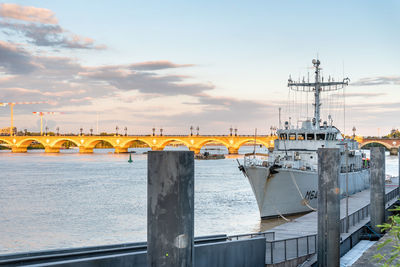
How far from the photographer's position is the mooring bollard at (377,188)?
24750mm

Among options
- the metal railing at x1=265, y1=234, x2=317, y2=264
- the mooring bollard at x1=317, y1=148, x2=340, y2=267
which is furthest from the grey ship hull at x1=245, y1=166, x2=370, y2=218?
the mooring bollard at x1=317, y1=148, x2=340, y2=267

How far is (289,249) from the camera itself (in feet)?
59.1

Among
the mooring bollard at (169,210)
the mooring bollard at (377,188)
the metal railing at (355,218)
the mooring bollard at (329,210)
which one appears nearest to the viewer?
the mooring bollard at (169,210)

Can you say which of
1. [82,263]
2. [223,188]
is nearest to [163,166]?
[82,263]

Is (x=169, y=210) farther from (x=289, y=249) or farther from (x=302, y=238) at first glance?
(x=302, y=238)

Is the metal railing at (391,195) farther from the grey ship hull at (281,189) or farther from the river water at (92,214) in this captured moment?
the river water at (92,214)

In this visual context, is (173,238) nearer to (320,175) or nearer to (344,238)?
(320,175)

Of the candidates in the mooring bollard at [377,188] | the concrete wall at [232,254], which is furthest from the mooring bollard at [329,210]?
the mooring bollard at [377,188]

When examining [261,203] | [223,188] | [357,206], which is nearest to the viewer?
[357,206]

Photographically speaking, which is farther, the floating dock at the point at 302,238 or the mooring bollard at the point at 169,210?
the floating dock at the point at 302,238

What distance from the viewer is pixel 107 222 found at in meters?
39.4

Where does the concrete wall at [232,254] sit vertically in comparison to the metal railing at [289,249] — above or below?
above

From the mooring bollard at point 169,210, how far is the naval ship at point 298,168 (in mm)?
24562

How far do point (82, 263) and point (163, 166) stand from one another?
189 inches
